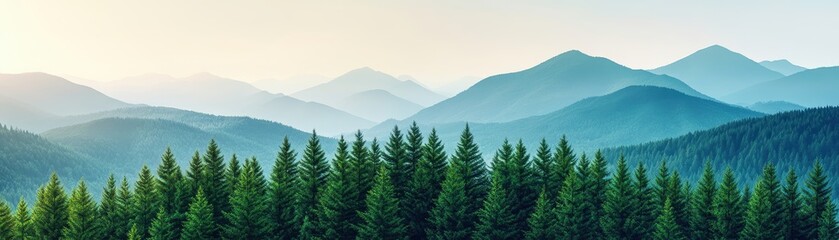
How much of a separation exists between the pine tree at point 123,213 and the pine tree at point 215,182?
767 cm

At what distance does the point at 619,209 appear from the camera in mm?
74438

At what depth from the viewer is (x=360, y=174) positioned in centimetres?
7225

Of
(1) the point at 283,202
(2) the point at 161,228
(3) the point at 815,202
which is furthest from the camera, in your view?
(3) the point at 815,202

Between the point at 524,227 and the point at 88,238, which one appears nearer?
the point at 88,238

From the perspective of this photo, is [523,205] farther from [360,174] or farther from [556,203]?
[360,174]

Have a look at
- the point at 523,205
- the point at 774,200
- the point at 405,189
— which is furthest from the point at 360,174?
the point at 774,200

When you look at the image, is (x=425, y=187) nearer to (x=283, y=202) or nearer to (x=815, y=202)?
(x=283, y=202)

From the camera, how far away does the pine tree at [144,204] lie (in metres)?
71.4

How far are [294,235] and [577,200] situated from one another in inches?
1167

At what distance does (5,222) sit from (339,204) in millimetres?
31909

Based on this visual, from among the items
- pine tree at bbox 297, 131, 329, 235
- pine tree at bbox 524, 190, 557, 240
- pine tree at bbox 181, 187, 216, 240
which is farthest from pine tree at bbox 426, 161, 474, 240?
pine tree at bbox 181, 187, 216, 240

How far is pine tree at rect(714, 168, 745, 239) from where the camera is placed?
77812 mm

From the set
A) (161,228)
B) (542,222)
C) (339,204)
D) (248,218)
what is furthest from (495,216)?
(161,228)

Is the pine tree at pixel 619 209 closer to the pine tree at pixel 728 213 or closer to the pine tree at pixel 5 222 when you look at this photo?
the pine tree at pixel 728 213
